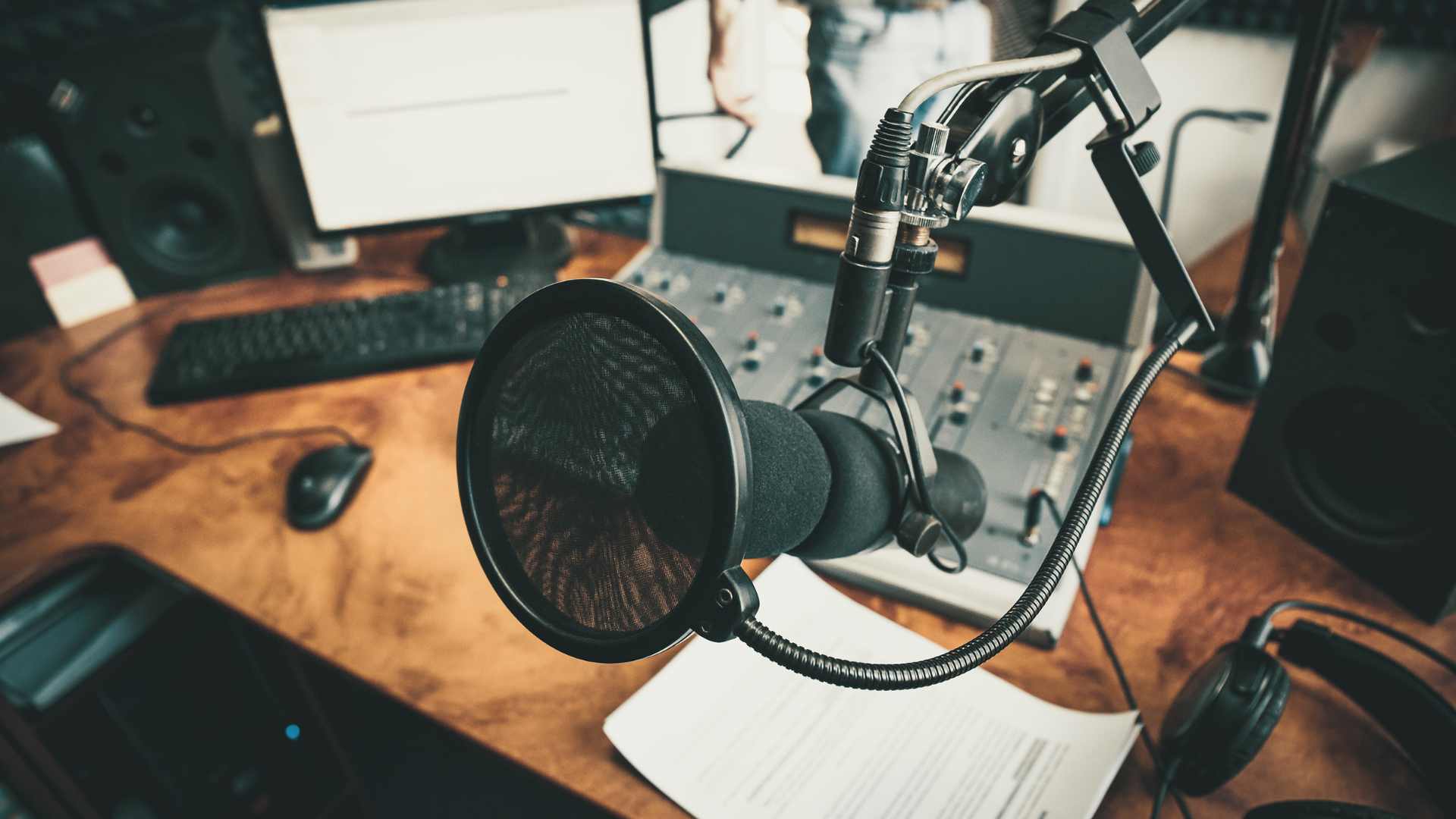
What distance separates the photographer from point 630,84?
3.66 feet

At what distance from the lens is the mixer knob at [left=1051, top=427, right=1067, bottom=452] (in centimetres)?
74

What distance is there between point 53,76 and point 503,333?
1072 mm

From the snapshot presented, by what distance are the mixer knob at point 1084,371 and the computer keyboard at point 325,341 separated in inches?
26.4

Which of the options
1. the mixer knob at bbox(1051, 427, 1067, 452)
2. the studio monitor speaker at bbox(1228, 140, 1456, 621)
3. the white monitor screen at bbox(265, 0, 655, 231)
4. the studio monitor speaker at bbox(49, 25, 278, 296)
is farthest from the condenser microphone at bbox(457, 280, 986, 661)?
the studio monitor speaker at bbox(49, 25, 278, 296)

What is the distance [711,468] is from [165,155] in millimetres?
1165

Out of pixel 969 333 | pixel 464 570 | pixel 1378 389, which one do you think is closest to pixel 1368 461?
pixel 1378 389

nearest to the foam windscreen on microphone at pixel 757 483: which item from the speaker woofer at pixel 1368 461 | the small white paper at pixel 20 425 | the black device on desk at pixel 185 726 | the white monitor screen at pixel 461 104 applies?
the black device on desk at pixel 185 726

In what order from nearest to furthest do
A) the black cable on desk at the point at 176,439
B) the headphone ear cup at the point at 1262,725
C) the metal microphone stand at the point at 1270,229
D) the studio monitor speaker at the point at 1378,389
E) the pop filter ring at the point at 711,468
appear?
the pop filter ring at the point at 711,468
the headphone ear cup at the point at 1262,725
the studio monitor speaker at the point at 1378,389
the metal microphone stand at the point at 1270,229
the black cable on desk at the point at 176,439

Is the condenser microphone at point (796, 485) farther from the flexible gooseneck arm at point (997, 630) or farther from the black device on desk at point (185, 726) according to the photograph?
the black device on desk at point (185, 726)

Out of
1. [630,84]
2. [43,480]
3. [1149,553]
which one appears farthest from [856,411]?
[43,480]

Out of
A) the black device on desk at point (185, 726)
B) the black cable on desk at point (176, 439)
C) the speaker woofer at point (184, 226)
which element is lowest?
the black device on desk at point (185, 726)

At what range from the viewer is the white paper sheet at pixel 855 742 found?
1.81 ft

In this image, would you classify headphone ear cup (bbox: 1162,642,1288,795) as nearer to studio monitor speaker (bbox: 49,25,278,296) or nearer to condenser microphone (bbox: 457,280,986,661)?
condenser microphone (bbox: 457,280,986,661)

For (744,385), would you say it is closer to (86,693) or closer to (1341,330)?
(1341,330)
